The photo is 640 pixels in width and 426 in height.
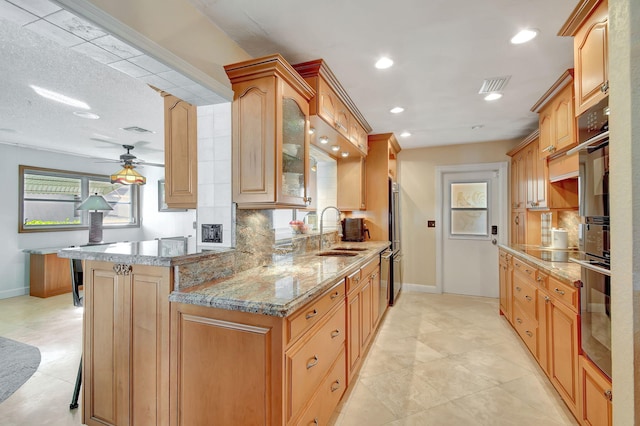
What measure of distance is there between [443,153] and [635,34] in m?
4.52

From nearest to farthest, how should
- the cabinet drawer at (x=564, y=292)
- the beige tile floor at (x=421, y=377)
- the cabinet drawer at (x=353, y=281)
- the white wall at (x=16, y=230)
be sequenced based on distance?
1. the cabinet drawer at (x=564, y=292)
2. the beige tile floor at (x=421, y=377)
3. the cabinet drawer at (x=353, y=281)
4. the white wall at (x=16, y=230)

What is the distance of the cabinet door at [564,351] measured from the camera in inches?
70.9

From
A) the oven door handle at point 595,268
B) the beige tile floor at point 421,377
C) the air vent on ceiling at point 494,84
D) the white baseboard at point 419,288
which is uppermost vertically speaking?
the air vent on ceiling at point 494,84

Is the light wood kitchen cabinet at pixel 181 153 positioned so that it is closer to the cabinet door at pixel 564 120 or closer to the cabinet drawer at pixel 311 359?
the cabinet drawer at pixel 311 359

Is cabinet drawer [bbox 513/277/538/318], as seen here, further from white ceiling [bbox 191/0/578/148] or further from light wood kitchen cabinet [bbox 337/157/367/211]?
light wood kitchen cabinet [bbox 337/157/367/211]

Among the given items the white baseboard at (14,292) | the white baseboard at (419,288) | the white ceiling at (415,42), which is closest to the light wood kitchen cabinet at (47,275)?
the white baseboard at (14,292)

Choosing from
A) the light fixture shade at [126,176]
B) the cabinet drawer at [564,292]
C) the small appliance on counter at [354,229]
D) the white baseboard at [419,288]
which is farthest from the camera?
the white baseboard at [419,288]

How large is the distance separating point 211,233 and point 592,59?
2.51m

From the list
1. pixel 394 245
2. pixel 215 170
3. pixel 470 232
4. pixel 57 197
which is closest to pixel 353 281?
pixel 215 170

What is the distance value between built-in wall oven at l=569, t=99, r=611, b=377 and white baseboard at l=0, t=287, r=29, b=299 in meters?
7.25

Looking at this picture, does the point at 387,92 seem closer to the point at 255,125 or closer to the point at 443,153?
the point at 255,125

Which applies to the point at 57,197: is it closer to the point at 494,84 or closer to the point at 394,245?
the point at 394,245

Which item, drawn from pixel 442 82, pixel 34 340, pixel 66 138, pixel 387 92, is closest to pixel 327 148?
pixel 387 92

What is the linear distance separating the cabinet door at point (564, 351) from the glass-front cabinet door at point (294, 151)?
1.94m
